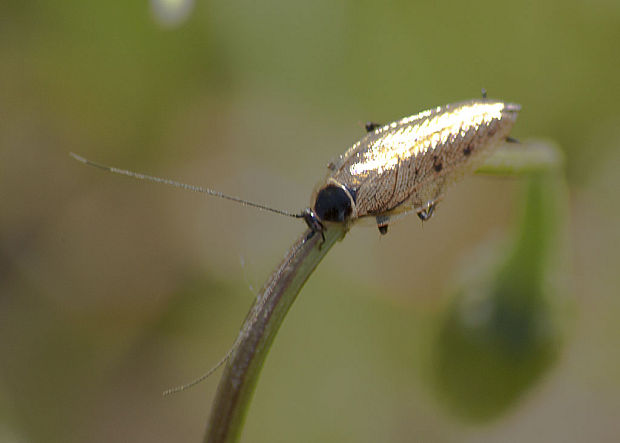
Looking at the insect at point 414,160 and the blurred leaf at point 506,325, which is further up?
the insect at point 414,160

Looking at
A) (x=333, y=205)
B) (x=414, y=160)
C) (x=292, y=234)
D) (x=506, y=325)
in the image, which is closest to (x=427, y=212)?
(x=414, y=160)

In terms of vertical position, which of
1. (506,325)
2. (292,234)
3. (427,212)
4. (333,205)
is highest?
(333,205)

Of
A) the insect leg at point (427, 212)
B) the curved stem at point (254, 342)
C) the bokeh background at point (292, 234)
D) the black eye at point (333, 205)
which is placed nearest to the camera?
the curved stem at point (254, 342)

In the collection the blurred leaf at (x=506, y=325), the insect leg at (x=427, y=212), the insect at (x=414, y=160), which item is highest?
the insect at (x=414, y=160)

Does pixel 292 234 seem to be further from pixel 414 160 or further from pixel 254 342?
pixel 254 342

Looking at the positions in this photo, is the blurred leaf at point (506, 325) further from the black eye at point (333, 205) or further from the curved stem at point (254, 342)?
the curved stem at point (254, 342)

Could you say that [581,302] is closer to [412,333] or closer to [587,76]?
[412,333]

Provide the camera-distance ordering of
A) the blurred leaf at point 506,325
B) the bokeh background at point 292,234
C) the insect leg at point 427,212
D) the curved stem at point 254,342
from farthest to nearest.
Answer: the bokeh background at point 292,234 → the blurred leaf at point 506,325 → the insect leg at point 427,212 → the curved stem at point 254,342

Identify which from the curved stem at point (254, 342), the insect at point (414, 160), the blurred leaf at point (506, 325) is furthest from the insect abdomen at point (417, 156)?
the curved stem at point (254, 342)
